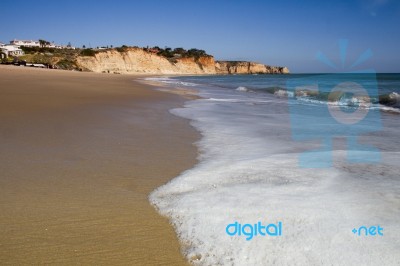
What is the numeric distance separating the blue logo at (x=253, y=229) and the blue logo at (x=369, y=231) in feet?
1.64

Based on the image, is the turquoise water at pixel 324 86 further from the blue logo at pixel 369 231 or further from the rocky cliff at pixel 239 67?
the rocky cliff at pixel 239 67

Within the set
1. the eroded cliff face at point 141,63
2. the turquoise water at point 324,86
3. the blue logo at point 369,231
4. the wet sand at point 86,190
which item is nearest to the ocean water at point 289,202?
the blue logo at point 369,231

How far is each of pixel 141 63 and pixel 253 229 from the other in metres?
85.1

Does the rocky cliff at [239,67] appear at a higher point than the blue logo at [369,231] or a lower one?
higher

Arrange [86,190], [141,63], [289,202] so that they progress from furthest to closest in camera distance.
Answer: [141,63] < [86,190] < [289,202]

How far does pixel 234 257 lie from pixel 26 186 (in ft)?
6.65

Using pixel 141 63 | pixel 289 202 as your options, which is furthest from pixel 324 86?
pixel 141 63

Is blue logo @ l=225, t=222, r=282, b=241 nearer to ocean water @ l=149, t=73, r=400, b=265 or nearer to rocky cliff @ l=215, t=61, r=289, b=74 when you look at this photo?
ocean water @ l=149, t=73, r=400, b=265

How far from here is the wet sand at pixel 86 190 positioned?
190cm

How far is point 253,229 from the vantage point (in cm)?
213

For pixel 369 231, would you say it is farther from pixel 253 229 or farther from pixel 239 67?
pixel 239 67

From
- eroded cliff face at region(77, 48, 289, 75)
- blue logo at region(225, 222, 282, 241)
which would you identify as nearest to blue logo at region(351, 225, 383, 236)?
blue logo at region(225, 222, 282, 241)

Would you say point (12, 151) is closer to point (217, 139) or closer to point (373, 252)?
point (217, 139)

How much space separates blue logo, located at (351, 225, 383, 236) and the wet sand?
3.87 ft
